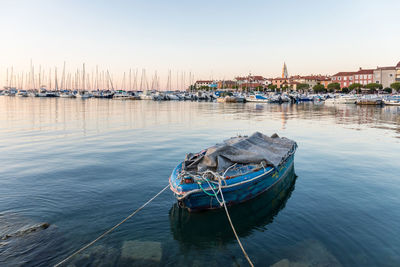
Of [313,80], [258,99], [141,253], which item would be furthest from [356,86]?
[141,253]

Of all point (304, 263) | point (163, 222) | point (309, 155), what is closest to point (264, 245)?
point (304, 263)

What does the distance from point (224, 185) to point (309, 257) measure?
330cm

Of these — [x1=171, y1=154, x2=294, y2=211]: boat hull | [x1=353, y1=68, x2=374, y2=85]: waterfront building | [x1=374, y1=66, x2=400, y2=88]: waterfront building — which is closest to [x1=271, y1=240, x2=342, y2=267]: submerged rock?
[x1=171, y1=154, x2=294, y2=211]: boat hull

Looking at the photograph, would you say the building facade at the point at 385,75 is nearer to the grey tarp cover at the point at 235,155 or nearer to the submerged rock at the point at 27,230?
the grey tarp cover at the point at 235,155

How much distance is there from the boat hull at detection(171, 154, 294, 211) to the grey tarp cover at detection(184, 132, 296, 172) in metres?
0.66

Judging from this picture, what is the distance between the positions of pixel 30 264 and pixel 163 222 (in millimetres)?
3886

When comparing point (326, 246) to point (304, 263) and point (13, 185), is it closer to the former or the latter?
point (304, 263)

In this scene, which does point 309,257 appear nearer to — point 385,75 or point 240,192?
point 240,192

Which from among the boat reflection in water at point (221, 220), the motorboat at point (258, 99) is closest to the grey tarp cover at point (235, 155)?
the boat reflection in water at point (221, 220)

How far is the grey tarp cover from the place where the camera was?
10562mm

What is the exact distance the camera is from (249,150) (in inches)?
498

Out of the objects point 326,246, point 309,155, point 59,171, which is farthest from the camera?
point 309,155

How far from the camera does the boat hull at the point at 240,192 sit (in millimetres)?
9461

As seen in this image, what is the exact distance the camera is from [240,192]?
10.2 metres
